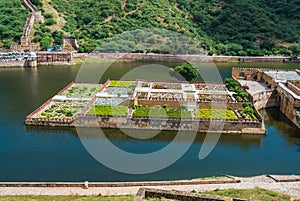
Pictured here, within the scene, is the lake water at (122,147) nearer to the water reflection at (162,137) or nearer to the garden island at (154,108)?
the water reflection at (162,137)

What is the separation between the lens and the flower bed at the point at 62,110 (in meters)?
36.3

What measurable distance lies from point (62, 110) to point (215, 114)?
Answer: 48.2 feet

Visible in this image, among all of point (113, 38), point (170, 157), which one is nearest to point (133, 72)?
point (113, 38)

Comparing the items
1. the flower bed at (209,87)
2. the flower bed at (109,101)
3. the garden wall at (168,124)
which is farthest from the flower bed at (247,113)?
the flower bed at (109,101)

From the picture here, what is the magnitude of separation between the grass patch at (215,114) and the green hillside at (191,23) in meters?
40.3

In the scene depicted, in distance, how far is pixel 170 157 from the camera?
97.6 feet

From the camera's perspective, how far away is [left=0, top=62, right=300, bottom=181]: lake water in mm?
26750

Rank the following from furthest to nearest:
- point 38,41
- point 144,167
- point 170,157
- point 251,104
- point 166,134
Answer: point 38,41, point 251,104, point 166,134, point 170,157, point 144,167

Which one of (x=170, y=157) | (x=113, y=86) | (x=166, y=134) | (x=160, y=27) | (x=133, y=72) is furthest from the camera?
(x=160, y=27)

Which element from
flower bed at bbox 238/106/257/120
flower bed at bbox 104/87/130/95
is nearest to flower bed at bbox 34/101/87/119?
flower bed at bbox 104/87/130/95

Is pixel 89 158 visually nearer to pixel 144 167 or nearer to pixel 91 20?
pixel 144 167

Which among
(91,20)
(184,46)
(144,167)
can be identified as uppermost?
(91,20)

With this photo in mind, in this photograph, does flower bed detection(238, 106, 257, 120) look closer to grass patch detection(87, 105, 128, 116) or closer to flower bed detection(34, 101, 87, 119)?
grass patch detection(87, 105, 128, 116)

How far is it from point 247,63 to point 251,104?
1535 inches
